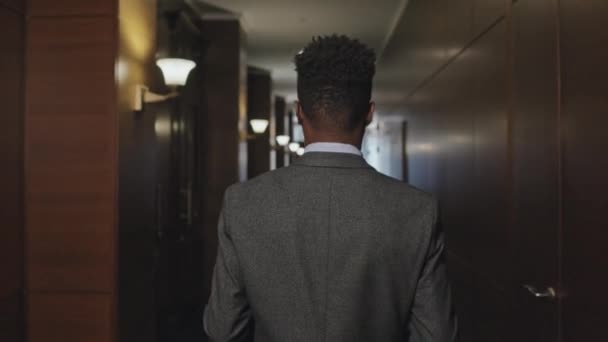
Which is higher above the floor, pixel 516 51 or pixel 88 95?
pixel 516 51

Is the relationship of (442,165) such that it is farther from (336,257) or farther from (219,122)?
(219,122)

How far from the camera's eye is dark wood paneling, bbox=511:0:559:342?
2.13 m

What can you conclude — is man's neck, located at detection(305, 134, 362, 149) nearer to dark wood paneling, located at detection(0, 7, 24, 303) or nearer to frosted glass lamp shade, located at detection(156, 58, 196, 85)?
dark wood paneling, located at detection(0, 7, 24, 303)

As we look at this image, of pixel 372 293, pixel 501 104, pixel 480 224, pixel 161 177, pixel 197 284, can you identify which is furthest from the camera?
pixel 197 284

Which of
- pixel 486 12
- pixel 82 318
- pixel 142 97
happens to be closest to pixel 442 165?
pixel 486 12

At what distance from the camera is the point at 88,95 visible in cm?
283

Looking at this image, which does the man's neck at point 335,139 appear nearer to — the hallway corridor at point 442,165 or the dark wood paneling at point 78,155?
the hallway corridor at point 442,165

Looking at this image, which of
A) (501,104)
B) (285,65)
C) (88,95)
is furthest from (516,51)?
(285,65)

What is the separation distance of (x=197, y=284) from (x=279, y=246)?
550cm

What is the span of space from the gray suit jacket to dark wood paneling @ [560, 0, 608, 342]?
758 millimetres

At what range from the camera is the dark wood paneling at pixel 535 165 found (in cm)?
213

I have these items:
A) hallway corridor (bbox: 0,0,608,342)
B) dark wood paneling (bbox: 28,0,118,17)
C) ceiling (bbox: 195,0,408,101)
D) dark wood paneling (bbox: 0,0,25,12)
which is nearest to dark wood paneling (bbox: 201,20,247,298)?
ceiling (bbox: 195,0,408,101)

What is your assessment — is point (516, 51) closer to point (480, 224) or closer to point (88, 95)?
point (480, 224)

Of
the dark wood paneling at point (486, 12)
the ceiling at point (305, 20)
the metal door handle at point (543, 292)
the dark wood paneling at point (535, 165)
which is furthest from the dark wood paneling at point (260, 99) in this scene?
the metal door handle at point (543, 292)
